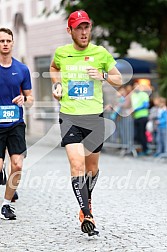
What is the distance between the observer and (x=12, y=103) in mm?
6625

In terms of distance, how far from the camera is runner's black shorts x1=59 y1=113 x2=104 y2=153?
6.04 m

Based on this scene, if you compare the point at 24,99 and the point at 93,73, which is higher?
the point at 93,73

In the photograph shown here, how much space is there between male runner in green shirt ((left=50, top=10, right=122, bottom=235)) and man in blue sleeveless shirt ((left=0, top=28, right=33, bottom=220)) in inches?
22.3

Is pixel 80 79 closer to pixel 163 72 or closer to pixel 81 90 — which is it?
pixel 81 90

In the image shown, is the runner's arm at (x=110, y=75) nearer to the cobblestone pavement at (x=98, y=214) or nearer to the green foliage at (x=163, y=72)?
the cobblestone pavement at (x=98, y=214)

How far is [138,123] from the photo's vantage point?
15047mm

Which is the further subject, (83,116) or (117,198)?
(117,198)

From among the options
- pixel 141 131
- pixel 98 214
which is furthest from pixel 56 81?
pixel 141 131

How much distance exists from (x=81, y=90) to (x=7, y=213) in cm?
163

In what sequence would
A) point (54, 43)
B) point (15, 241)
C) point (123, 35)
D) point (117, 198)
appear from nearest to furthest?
1. point (15, 241)
2. point (117, 198)
3. point (123, 35)
4. point (54, 43)

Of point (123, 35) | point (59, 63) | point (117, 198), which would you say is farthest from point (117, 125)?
point (59, 63)

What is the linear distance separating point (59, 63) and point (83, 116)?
21.9 inches

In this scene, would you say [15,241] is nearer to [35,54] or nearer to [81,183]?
[81,183]

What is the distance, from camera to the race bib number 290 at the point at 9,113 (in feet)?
21.6
